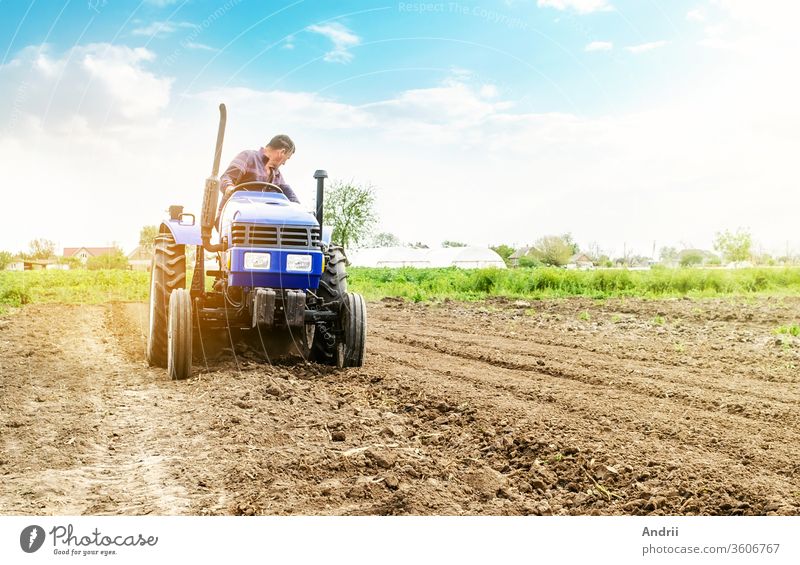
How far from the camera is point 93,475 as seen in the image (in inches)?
134

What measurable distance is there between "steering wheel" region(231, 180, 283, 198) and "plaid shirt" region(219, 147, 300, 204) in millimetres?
50

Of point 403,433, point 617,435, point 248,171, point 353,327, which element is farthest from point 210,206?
point 617,435

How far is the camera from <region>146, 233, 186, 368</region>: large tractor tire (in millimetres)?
5922

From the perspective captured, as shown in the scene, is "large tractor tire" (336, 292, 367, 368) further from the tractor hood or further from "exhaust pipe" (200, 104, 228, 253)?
"exhaust pipe" (200, 104, 228, 253)

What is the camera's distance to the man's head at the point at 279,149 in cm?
552

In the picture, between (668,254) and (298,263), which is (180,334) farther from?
(668,254)

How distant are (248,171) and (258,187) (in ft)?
0.51

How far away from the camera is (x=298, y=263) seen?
17.5 feet

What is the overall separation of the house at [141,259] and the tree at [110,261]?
0.51ft

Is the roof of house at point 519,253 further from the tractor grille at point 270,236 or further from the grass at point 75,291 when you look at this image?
the tractor grille at point 270,236

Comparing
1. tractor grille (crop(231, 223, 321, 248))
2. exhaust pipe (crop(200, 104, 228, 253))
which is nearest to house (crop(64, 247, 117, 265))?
exhaust pipe (crop(200, 104, 228, 253))

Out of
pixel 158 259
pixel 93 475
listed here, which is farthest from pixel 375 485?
pixel 158 259

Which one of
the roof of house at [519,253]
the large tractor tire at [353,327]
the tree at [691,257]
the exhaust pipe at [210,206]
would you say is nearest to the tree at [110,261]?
the exhaust pipe at [210,206]
